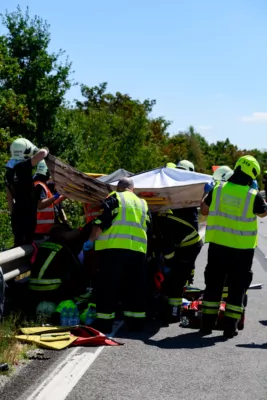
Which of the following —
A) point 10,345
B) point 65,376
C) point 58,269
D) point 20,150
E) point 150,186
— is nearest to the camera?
point 65,376

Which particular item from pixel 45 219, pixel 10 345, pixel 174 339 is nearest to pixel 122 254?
pixel 174 339

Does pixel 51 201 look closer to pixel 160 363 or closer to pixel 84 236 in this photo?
pixel 84 236

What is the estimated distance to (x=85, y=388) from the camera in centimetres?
547

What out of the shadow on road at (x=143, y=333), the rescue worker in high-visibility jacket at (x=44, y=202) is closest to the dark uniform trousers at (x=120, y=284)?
the shadow on road at (x=143, y=333)

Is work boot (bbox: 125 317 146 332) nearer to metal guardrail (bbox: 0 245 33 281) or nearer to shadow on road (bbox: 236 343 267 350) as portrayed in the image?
shadow on road (bbox: 236 343 267 350)

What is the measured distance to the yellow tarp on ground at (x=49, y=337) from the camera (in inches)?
266

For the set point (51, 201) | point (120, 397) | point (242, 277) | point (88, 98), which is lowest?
point (120, 397)

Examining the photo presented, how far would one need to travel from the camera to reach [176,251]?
29.9 ft

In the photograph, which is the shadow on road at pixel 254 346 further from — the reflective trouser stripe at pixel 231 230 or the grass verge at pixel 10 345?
the grass verge at pixel 10 345

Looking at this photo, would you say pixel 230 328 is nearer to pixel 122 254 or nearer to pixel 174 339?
pixel 174 339

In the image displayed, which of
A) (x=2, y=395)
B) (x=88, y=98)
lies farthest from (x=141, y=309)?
(x=88, y=98)

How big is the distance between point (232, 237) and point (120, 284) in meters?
1.41

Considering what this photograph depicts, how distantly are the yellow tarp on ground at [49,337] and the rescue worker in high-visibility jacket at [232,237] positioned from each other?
1.67 m

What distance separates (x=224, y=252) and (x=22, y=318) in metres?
2.44
